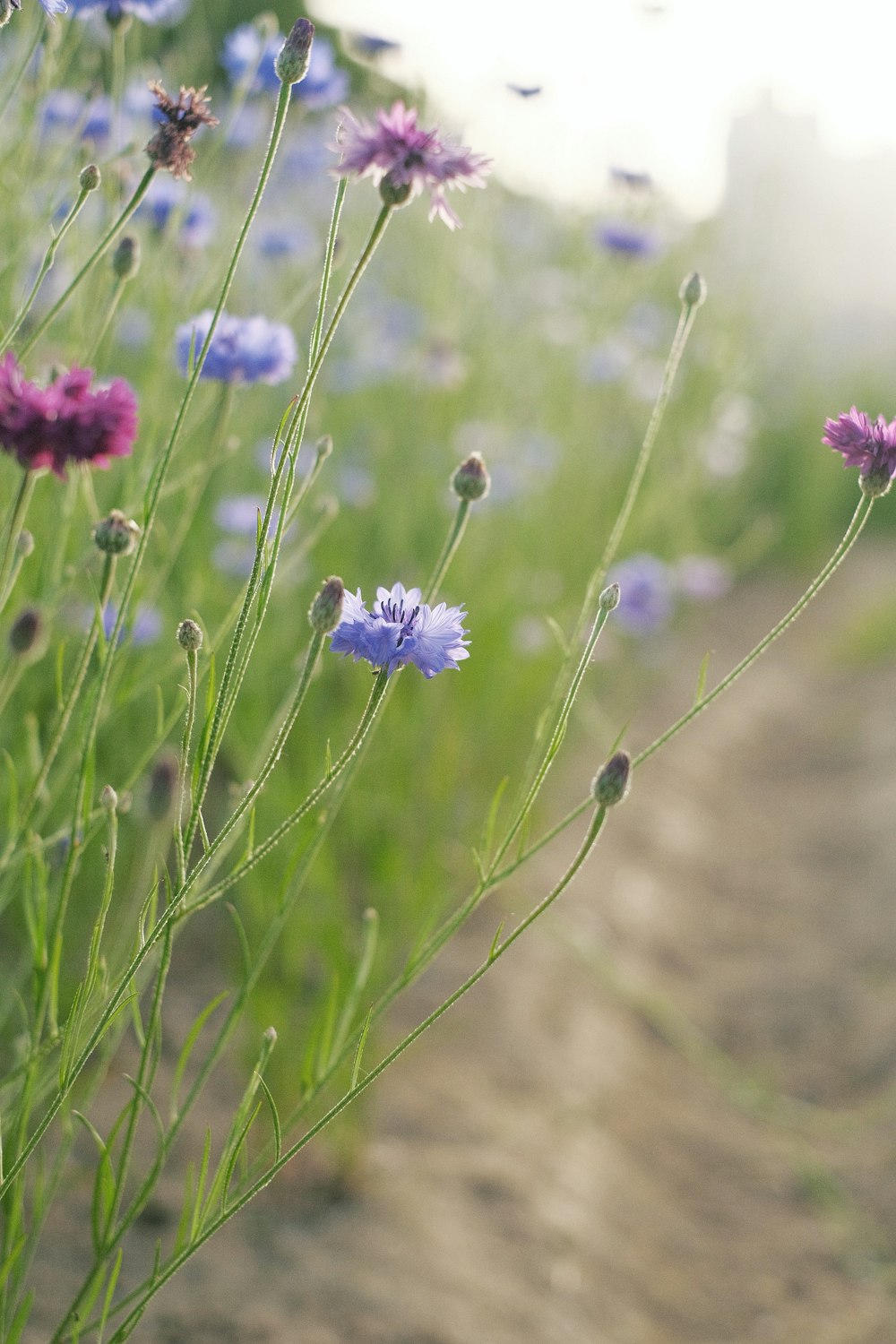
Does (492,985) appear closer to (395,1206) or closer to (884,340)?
(395,1206)

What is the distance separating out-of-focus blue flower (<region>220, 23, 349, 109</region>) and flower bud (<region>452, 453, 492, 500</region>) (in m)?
0.63

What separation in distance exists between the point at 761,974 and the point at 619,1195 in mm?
800

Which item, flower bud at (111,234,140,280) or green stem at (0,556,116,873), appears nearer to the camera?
green stem at (0,556,116,873)

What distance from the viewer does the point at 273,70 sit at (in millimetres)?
1347

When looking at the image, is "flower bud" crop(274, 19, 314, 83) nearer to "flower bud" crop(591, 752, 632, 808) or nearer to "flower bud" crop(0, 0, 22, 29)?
"flower bud" crop(0, 0, 22, 29)

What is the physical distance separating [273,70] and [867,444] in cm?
85

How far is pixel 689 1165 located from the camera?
6.21 ft

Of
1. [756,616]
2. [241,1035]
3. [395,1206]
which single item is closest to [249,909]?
[241,1035]

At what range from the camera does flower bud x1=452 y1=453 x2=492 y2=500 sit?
884 mm

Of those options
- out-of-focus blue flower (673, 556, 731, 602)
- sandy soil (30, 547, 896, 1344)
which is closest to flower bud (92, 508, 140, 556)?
Result: sandy soil (30, 547, 896, 1344)

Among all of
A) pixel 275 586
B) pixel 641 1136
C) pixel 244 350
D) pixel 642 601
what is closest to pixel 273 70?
pixel 244 350

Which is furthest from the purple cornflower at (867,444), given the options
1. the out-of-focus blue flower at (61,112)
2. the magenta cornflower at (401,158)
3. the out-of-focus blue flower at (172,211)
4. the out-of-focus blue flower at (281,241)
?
the out-of-focus blue flower at (281,241)

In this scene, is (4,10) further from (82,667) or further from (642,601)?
(642,601)

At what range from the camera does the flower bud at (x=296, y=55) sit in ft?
2.46
